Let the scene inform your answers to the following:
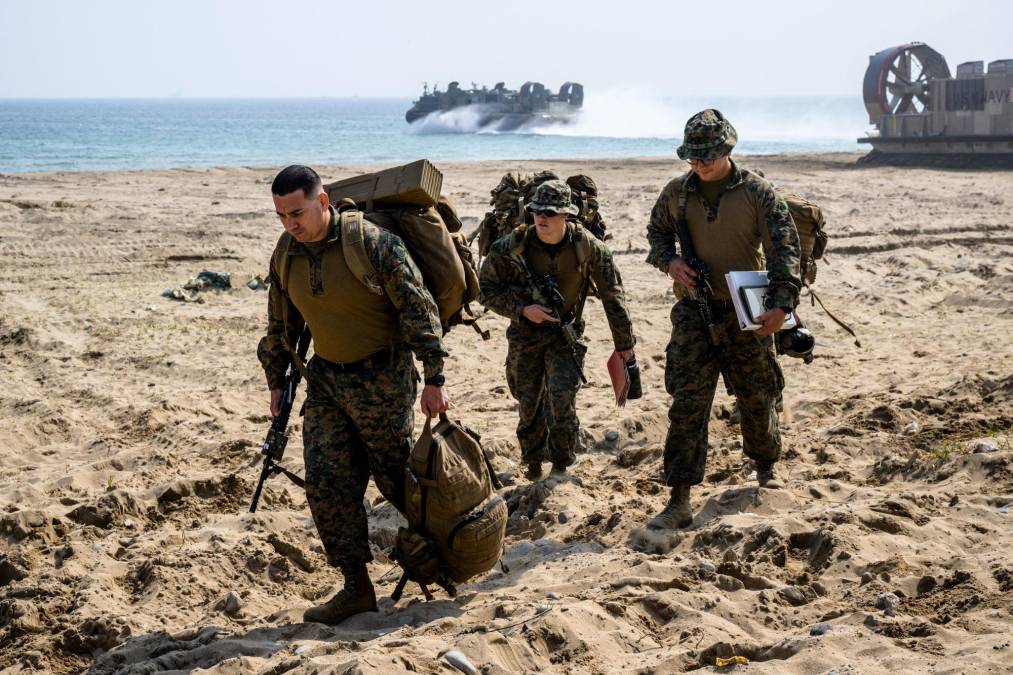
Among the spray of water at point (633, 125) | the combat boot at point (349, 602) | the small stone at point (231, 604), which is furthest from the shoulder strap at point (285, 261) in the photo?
the spray of water at point (633, 125)

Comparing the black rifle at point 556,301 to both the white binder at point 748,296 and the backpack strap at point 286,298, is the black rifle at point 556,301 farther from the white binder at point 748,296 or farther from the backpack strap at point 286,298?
the backpack strap at point 286,298

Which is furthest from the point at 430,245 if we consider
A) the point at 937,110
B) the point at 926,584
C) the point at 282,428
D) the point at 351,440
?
the point at 937,110

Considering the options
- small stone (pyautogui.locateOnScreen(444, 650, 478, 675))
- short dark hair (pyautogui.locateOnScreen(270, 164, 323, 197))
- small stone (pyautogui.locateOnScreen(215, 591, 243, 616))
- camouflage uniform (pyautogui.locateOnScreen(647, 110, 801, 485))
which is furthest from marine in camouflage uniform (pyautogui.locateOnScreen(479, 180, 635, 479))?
small stone (pyautogui.locateOnScreen(444, 650, 478, 675))

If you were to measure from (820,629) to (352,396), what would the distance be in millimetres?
2212

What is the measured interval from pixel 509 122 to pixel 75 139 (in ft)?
91.6

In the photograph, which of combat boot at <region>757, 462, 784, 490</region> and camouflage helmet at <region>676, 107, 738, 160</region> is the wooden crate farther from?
combat boot at <region>757, 462, 784, 490</region>

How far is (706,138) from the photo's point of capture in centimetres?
592

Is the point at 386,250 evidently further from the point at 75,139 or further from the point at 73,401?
the point at 75,139

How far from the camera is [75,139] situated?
2813 inches

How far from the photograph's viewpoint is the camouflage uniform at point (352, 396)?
4.87 meters

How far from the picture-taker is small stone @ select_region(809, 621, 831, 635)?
4391mm

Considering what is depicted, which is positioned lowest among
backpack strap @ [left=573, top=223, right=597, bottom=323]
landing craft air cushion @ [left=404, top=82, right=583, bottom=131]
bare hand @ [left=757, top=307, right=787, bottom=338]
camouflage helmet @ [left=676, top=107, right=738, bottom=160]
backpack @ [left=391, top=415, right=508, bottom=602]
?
backpack @ [left=391, top=415, right=508, bottom=602]

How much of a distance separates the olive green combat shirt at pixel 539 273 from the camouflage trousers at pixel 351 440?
5.57 feet

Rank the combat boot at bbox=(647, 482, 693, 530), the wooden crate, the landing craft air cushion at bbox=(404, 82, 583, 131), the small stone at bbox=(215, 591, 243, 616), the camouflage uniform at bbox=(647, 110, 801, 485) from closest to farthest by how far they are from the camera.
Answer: the wooden crate → the small stone at bbox=(215, 591, 243, 616) → the camouflage uniform at bbox=(647, 110, 801, 485) → the combat boot at bbox=(647, 482, 693, 530) → the landing craft air cushion at bbox=(404, 82, 583, 131)
